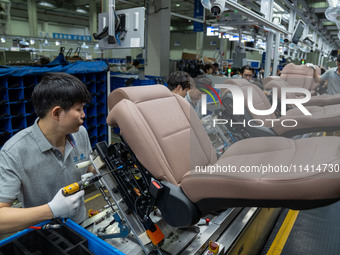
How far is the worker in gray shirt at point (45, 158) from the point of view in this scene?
1107 mm

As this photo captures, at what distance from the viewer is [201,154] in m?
1.63

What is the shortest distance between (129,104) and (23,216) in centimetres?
70

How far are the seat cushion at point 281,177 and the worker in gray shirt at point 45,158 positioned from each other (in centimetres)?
→ 60

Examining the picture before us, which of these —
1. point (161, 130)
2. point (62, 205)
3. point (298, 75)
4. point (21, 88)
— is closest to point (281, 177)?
point (161, 130)

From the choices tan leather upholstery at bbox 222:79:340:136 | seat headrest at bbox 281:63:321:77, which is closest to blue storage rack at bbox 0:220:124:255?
tan leather upholstery at bbox 222:79:340:136

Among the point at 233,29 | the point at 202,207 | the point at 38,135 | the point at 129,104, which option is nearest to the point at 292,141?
the point at 202,207

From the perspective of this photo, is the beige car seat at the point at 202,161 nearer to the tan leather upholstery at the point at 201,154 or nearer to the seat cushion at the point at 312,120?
the tan leather upholstery at the point at 201,154

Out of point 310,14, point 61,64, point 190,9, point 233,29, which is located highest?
point 190,9

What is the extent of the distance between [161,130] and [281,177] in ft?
2.47

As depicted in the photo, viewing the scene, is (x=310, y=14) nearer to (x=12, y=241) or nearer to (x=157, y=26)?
(x=157, y=26)

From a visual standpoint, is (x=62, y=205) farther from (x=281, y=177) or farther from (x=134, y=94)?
(x=281, y=177)

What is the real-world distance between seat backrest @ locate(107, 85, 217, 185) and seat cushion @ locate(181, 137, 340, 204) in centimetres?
26

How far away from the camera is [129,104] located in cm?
140

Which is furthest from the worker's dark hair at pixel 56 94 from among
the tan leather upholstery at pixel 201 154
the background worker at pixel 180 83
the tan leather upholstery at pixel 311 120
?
the background worker at pixel 180 83
